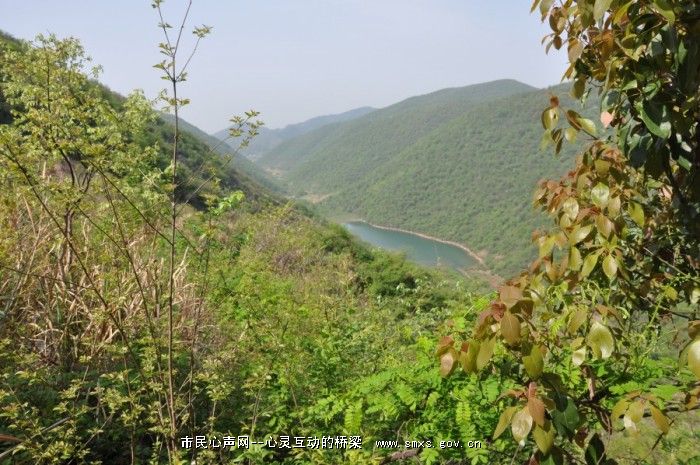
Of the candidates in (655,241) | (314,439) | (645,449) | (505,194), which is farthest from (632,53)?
(505,194)

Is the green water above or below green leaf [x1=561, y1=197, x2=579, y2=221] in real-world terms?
below

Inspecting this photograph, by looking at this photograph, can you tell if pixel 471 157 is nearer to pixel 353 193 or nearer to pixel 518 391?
pixel 353 193

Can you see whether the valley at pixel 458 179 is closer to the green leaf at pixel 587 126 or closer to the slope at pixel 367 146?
the slope at pixel 367 146

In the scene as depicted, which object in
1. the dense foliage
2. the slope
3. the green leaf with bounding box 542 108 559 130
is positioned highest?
the slope

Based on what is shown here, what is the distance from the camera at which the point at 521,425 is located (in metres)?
0.90

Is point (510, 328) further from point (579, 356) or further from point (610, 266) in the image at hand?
point (610, 266)

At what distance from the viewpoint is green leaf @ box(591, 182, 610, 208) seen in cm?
119

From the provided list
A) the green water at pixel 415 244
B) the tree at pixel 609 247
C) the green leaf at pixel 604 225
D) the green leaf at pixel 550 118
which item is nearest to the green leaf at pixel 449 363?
the tree at pixel 609 247

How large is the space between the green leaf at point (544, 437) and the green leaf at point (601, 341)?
0.18 m

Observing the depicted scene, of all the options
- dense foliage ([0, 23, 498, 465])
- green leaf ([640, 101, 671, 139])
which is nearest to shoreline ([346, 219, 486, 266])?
dense foliage ([0, 23, 498, 465])

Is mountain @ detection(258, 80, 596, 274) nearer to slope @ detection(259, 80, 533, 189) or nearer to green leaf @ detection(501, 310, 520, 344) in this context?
slope @ detection(259, 80, 533, 189)

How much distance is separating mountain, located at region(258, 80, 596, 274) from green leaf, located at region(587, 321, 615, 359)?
4803 cm

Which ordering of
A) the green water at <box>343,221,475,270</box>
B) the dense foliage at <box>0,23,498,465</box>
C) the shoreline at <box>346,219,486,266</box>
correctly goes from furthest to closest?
1. the shoreline at <box>346,219,486,266</box>
2. the green water at <box>343,221,475,270</box>
3. the dense foliage at <box>0,23,498,465</box>

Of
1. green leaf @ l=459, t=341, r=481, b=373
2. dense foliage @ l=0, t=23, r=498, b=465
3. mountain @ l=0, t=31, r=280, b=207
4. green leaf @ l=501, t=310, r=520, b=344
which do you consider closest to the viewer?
green leaf @ l=501, t=310, r=520, b=344
